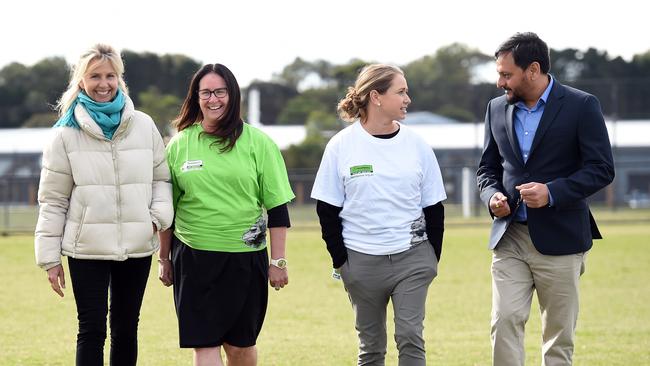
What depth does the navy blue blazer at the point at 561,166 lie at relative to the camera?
592cm

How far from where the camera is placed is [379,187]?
596 cm

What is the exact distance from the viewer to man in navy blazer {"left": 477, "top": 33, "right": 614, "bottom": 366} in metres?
5.96

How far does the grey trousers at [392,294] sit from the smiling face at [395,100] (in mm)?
731

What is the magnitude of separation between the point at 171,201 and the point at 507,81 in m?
1.96

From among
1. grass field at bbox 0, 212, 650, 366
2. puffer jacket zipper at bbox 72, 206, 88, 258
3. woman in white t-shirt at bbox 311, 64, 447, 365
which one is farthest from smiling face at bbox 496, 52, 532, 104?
grass field at bbox 0, 212, 650, 366

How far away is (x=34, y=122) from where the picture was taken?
56125 millimetres

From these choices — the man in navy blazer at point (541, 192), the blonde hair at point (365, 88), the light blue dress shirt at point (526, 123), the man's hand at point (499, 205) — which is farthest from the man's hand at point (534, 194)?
the blonde hair at point (365, 88)

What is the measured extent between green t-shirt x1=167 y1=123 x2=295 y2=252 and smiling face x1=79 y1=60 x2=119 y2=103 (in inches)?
18.7

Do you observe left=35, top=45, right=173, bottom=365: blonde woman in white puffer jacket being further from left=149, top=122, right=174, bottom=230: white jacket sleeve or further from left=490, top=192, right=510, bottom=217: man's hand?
left=490, top=192, right=510, bottom=217: man's hand

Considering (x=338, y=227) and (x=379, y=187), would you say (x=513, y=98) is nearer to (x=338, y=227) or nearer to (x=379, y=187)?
(x=379, y=187)

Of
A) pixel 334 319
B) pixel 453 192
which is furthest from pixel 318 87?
pixel 334 319

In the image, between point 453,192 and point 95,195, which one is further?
point 453,192

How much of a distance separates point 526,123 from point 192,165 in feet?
6.14

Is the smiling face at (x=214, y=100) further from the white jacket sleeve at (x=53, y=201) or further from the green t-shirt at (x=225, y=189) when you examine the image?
the white jacket sleeve at (x=53, y=201)
